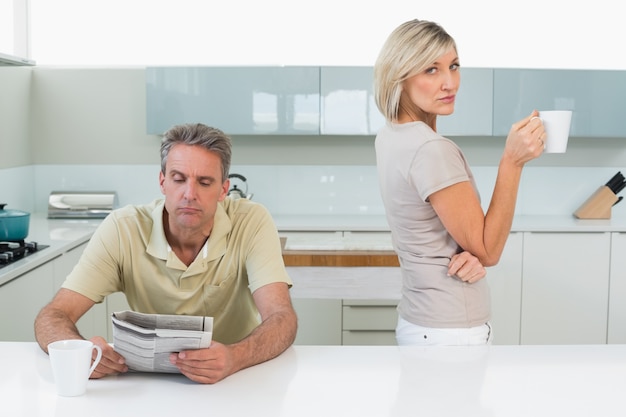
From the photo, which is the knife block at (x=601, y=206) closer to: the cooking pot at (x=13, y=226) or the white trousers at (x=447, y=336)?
the white trousers at (x=447, y=336)

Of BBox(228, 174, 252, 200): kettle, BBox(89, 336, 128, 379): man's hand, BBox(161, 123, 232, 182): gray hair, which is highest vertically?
BBox(161, 123, 232, 182): gray hair

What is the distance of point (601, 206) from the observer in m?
4.80

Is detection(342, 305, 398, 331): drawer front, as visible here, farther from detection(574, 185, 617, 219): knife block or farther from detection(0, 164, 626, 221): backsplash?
detection(574, 185, 617, 219): knife block

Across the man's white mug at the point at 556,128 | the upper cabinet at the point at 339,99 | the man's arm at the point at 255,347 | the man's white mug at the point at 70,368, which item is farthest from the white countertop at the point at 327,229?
the man's white mug at the point at 70,368

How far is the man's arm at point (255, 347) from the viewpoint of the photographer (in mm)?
1647

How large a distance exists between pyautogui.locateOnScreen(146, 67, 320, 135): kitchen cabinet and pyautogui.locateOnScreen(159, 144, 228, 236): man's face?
8.27 ft

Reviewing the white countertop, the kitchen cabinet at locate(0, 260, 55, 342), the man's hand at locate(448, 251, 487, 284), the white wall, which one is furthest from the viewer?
the white wall

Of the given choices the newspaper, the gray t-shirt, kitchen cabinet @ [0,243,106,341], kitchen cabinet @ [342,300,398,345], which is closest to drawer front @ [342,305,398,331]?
kitchen cabinet @ [342,300,398,345]

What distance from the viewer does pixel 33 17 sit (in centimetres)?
504

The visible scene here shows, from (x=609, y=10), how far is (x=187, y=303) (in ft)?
12.7

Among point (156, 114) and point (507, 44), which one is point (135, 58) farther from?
point (507, 44)

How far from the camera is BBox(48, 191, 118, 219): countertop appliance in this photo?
474 centimetres

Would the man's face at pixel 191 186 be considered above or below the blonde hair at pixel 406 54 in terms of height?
below

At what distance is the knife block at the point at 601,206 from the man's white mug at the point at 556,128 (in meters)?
3.05
